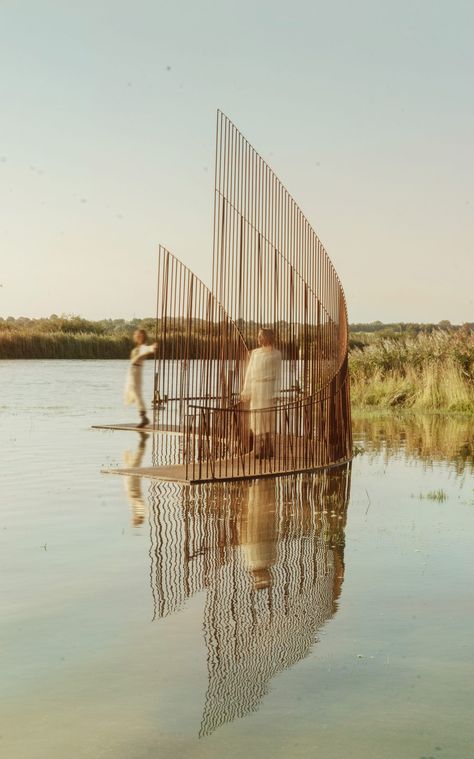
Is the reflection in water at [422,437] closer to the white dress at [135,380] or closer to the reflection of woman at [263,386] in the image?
the reflection of woman at [263,386]

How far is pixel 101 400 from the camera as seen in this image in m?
33.8

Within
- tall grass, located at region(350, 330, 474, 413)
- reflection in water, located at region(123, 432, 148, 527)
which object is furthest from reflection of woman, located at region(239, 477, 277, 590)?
tall grass, located at region(350, 330, 474, 413)

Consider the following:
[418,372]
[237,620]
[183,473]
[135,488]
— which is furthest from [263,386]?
[418,372]

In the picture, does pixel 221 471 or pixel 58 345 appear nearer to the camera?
pixel 221 471

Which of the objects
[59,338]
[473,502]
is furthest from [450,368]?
[59,338]

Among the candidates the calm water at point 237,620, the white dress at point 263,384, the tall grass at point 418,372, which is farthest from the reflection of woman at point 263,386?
the tall grass at point 418,372

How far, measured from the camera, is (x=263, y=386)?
1449cm

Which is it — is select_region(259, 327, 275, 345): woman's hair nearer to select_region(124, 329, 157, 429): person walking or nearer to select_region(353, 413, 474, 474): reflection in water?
select_region(353, 413, 474, 474): reflection in water

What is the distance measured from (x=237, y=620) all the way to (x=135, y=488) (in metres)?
6.24

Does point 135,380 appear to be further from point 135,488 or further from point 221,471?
point 135,488

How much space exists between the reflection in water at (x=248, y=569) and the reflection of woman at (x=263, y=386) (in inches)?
58.0

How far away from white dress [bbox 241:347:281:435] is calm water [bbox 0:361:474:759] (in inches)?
58.0

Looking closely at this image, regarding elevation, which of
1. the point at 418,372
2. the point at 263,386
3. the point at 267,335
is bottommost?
the point at 418,372

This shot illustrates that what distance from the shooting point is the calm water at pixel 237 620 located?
187 inches
